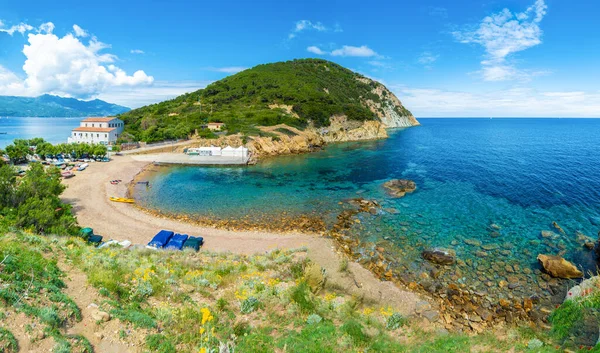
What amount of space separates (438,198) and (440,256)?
16.4 meters

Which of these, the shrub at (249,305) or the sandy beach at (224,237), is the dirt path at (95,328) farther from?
the sandy beach at (224,237)

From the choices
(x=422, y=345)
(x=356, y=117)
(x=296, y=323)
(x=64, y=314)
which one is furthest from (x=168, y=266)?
(x=356, y=117)

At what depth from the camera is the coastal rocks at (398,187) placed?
120 feet

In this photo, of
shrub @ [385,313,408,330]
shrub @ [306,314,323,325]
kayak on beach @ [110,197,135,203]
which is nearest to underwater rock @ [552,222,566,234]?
shrub @ [385,313,408,330]

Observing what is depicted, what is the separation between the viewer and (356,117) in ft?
340

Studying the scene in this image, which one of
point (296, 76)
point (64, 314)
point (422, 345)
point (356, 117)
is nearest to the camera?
point (64, 314)

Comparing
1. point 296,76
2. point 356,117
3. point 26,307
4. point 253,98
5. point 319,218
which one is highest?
point 296,76

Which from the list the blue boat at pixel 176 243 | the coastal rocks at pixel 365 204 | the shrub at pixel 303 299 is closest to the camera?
the shrub at pixel 303 299

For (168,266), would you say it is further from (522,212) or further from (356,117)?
(356,117)

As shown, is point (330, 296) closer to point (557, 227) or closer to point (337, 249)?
point (337, 249)

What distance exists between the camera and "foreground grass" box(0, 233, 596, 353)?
8.05 metres

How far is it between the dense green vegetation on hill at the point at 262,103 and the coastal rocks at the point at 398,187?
1673 inches

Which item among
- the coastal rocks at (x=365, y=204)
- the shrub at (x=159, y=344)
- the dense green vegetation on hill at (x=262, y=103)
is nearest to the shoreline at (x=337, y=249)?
the coastal rocks at (x=365, y=204)

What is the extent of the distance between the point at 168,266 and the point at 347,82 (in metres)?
161
